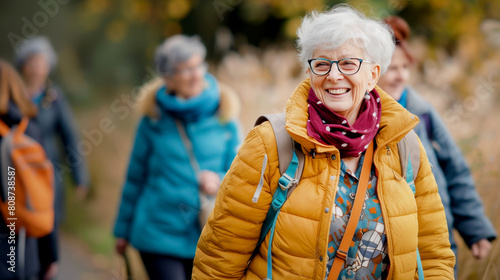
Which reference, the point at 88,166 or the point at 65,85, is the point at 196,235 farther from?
the point at 65,85

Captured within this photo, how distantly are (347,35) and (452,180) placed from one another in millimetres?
1657

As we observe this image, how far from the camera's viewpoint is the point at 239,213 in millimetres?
2301

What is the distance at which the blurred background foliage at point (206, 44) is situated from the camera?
282 inches

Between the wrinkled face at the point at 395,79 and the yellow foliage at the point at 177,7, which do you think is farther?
the yellow foliage at the point at 177,7

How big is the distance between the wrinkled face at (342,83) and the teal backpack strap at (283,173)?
0.71ft

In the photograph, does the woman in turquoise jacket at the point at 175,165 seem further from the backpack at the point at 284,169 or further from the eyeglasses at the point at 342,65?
the eyeglasses at the point at 342,65

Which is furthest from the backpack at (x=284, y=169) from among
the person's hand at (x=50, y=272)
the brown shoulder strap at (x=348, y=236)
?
the person's hand at (x=50, y=272)

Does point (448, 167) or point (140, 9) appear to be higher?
point (140, 9)

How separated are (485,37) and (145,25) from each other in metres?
5.11

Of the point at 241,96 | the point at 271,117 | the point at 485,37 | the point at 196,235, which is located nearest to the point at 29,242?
the point at 196,235

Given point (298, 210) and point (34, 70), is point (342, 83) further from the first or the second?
point (34, 70)

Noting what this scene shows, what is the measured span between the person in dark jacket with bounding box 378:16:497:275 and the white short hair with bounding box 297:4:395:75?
3.55 feet

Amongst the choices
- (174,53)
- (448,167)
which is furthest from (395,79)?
(174,53)

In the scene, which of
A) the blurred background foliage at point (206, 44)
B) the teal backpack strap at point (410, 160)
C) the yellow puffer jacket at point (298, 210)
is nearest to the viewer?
the yellow puffer jacket at point (298, 210)
